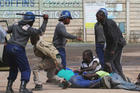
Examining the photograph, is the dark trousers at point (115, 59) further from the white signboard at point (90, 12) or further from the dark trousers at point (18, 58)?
the white signboard at point (90, 12)

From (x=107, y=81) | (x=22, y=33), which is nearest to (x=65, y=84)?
(x=107, y=81)

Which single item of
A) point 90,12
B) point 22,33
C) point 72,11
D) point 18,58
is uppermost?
point 22,33

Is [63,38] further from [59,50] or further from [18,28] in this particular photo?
[18,28]

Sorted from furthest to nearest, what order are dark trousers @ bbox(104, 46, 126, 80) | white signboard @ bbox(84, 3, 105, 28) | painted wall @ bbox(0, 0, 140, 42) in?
white signboard @ bbox(84, 3, 105, 28) → painted wall @ bbox(0, 0, 140, 42) → dark trousers @ bbox(104, 46, 126, 80)

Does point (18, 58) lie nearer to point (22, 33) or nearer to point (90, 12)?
point (22, 33)

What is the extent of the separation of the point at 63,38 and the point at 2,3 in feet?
75.8

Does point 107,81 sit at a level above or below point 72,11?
above

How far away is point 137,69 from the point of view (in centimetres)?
1329

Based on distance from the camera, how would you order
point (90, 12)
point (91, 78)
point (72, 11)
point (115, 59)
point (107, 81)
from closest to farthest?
point (107, 81)
point (91, 78)
point (115, 59)
point (72, 11)
point (90, 12)

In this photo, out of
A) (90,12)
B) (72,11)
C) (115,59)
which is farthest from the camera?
(90,12)

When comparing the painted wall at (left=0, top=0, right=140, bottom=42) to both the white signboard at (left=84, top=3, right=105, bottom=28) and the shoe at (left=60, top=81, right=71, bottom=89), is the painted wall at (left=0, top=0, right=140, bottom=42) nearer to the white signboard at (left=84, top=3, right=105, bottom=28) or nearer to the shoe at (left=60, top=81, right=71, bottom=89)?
the white signboard at (left=84, top=3, right=105, bottom=28)

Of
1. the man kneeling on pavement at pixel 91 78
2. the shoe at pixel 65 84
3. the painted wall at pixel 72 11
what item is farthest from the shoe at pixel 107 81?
the painted wall at pixel 72 11

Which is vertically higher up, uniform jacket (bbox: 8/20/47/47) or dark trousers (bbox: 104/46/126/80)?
uniform jacket (bbox: 8/20/47/47)

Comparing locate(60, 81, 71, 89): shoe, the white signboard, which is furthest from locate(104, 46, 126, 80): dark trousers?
the white signboard
